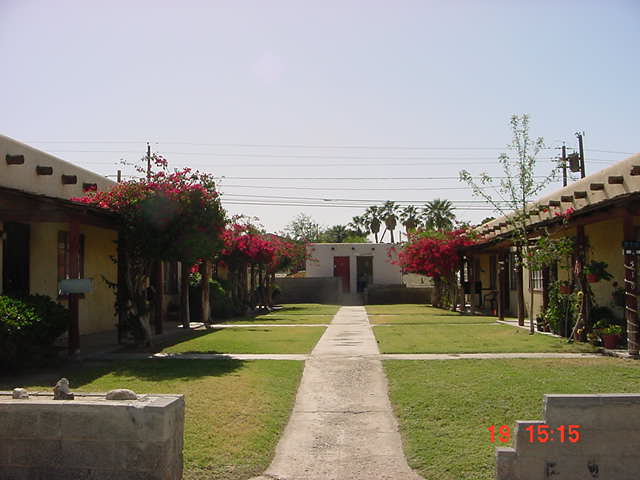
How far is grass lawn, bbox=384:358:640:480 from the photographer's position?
237 inches

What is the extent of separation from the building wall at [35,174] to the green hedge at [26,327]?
12.2 ft

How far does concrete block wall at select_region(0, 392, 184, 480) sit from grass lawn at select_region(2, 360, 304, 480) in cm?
71

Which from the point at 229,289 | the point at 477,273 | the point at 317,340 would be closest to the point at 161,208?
the point at 317,340

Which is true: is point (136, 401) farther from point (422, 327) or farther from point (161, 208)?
point (422, 327)

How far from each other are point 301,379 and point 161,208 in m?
4.97

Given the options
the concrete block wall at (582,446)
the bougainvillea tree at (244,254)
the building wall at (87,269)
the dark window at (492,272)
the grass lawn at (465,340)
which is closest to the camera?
the concrete block wall at (582,446)

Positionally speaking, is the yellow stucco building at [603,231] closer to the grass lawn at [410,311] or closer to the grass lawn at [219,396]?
the grass lawn at [410,311]

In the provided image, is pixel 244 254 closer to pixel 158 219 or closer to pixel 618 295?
pixel 158 219

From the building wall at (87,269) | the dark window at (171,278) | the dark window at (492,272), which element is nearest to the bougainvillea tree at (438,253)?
the dark window at (492,272)

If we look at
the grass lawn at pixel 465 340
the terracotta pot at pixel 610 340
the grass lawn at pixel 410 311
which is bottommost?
the grass lawn at pixel 410 311

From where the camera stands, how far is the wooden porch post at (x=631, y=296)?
11359 mm

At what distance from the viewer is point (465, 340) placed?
572 inches

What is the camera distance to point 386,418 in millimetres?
7516

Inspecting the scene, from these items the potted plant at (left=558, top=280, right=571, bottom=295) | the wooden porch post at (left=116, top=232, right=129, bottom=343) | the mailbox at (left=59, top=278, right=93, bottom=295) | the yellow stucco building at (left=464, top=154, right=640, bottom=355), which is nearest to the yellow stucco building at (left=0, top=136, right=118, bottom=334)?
the wooden porch post at (left=116, top=232, right=129, bottom=343)
